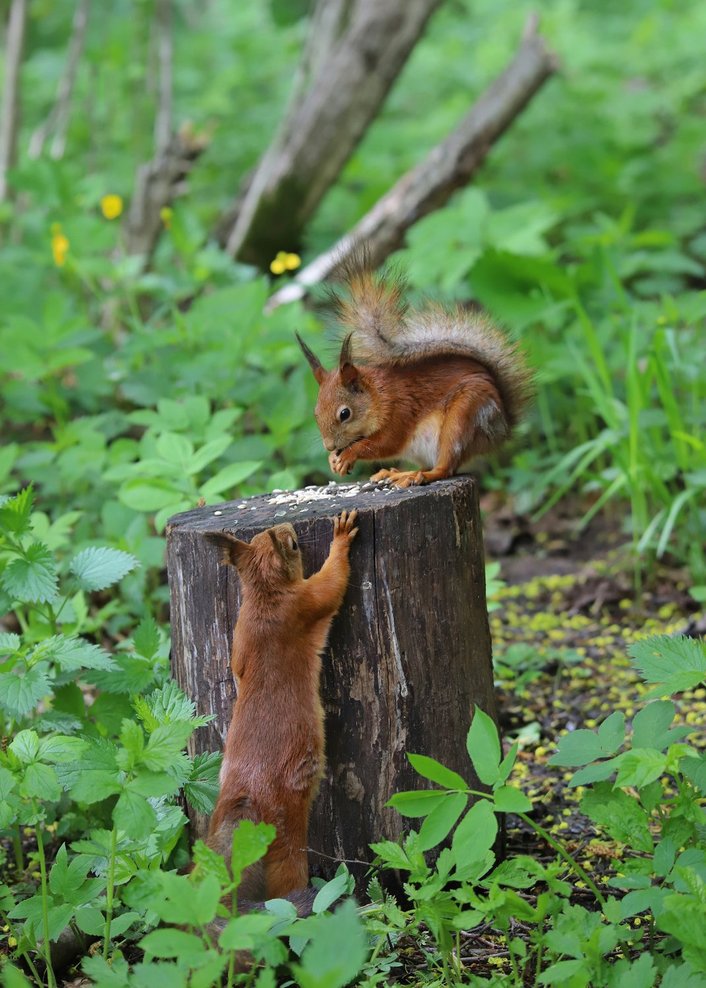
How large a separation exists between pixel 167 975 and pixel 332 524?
100 centimetres

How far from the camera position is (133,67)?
7.92 m

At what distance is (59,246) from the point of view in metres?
5.21

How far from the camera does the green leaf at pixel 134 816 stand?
6.11 ft

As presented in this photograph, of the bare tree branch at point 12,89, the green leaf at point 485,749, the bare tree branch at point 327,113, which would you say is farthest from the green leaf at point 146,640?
the bare tree branch at point 12,89

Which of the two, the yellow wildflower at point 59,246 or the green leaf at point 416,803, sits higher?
the yellow wildflower at point 59,246

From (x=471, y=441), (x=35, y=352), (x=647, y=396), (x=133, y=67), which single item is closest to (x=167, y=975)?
(x=471, y=441)

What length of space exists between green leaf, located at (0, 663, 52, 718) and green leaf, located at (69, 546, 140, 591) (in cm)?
30

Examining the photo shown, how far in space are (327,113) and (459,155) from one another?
76 cm

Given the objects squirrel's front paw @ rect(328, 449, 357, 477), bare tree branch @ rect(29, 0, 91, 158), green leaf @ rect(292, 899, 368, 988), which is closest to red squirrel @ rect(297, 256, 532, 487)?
squirrel's front paw @ rect(328, 449, 357, 477)

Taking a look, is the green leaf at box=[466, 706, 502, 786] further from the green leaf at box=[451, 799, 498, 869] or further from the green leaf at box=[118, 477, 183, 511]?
the green leaf at box=[118, 477, 183, 511]

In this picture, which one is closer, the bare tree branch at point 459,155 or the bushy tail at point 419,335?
the bushy tail at point 419,335

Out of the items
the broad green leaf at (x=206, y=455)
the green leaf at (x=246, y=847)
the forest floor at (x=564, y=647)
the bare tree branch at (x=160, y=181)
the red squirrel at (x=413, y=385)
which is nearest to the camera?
the green leaf at (x=246, y=847)

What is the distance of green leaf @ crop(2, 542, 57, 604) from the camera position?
2.36m

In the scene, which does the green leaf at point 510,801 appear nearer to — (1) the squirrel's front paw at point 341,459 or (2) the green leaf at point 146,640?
(2) the green leaf at point 146,640
